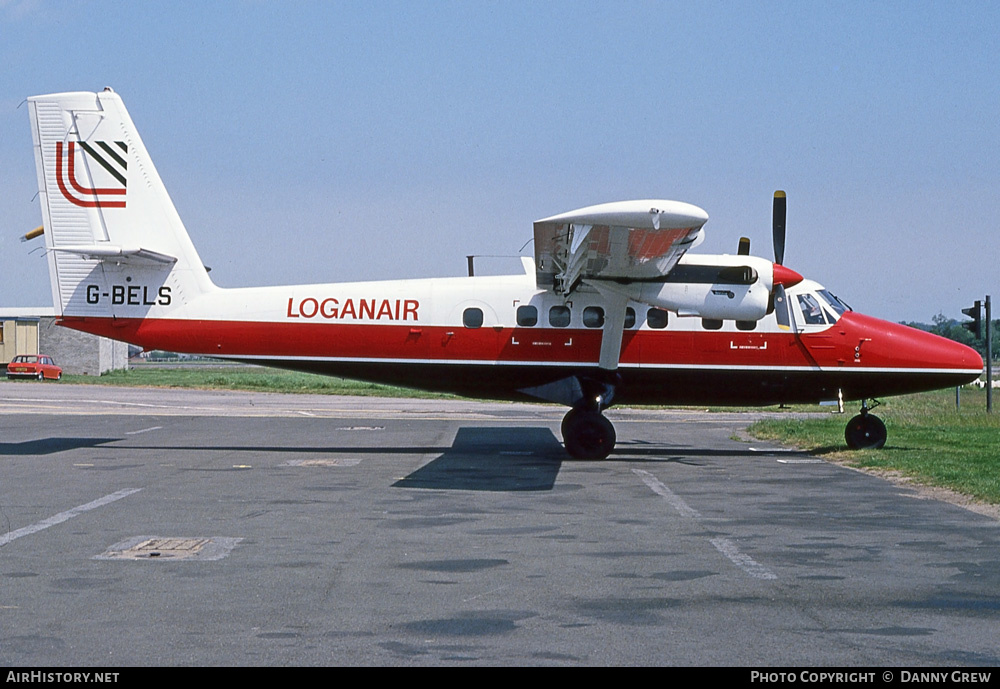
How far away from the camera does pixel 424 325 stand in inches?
744

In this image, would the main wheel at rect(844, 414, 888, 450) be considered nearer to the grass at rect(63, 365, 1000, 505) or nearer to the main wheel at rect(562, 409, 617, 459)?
the grass at rect(63, 365, 1000, 505)

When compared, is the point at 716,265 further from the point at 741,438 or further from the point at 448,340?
the point at 741,438

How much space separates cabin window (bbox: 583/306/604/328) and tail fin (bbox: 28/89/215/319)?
7.23 meters

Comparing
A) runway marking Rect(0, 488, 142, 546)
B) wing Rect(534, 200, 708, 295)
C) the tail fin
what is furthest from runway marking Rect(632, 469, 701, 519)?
the tail fin

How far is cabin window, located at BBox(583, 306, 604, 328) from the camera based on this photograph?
18.9 metres

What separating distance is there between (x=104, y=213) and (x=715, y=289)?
11.5 m

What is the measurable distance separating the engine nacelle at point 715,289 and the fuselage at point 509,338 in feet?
5.33

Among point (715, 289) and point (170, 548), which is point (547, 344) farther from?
point (170, 548)

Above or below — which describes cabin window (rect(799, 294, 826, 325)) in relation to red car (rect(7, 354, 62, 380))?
above

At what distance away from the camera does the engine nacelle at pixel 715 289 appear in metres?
17.2

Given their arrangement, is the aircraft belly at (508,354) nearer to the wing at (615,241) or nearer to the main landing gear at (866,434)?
the main landing gear at (866,434)

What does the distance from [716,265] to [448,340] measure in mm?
5156
